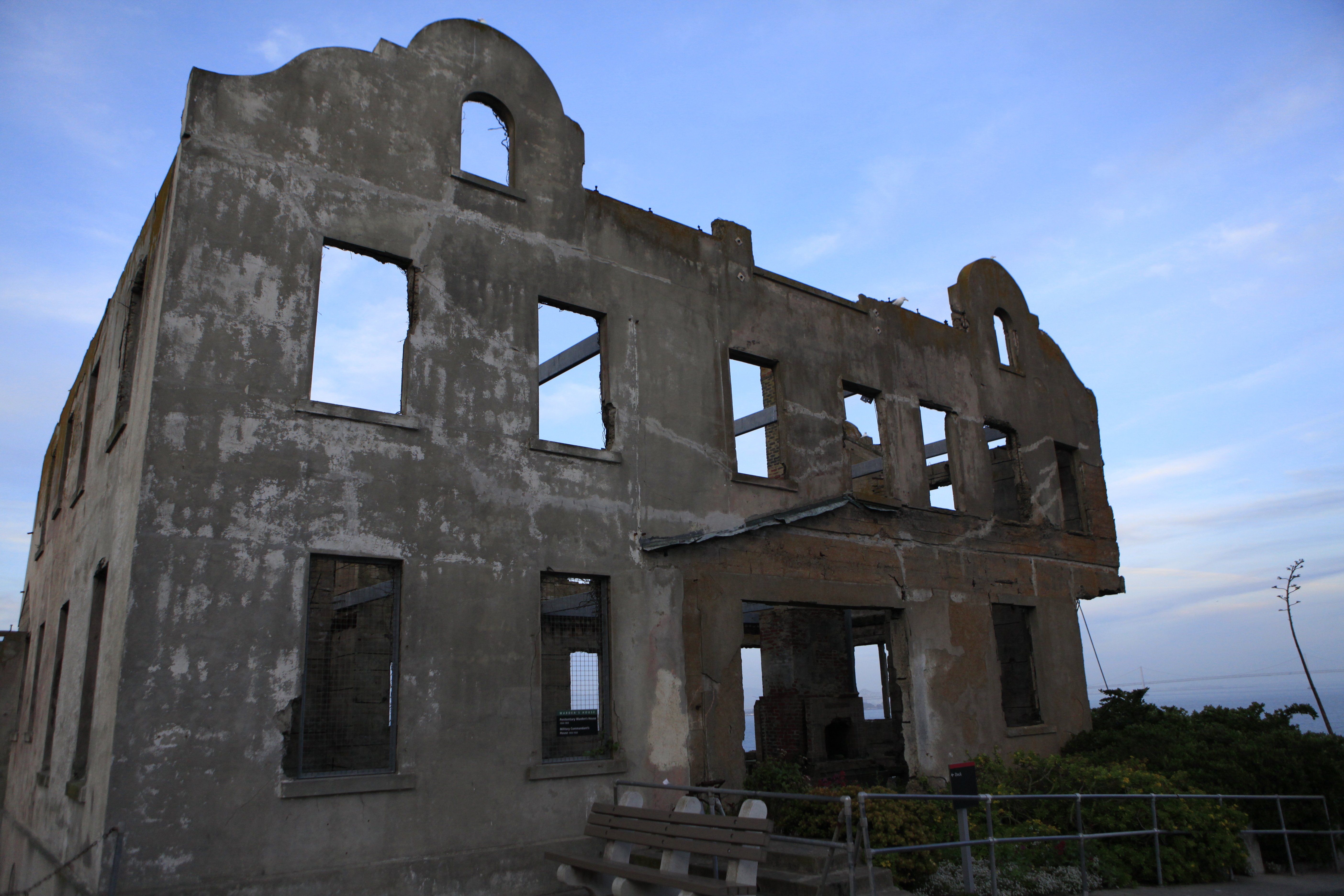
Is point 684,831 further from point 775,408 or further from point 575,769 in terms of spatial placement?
point 775,408

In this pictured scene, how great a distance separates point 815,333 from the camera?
1369cm

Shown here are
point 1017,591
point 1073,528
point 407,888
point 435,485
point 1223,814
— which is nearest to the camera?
point 407,888

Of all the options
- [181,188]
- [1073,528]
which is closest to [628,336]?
[181,188]

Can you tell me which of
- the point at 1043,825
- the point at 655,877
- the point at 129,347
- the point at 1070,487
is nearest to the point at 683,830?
the point at 655,877

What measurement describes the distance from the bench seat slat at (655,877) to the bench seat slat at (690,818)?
411 millimetres

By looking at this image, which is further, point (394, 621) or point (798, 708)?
point (798, 708)

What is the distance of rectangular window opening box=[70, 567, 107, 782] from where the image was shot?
9.40m

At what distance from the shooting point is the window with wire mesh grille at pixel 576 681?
32.8 ft

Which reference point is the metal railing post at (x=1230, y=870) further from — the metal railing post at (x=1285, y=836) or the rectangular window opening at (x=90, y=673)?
the rectangular window opening at (x=90, y=673)

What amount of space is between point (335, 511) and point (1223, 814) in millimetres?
11009

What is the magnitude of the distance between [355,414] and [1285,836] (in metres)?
12.6

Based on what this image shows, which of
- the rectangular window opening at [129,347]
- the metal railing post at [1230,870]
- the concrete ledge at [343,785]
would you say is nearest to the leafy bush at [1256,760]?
the metal railing post at [1230,870]

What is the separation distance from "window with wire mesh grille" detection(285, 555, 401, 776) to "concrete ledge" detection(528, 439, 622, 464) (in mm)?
2113

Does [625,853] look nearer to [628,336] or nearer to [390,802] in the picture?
[390,802]
